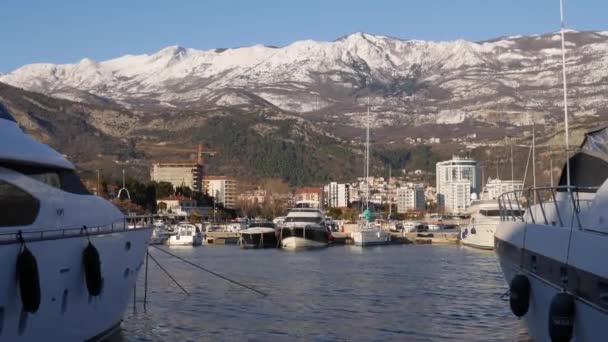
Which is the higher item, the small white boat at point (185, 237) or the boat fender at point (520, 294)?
the small white boat at point (185, 237)

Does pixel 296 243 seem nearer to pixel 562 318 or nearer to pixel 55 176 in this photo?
pixel 55 176

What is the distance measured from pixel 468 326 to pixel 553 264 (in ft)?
36.9

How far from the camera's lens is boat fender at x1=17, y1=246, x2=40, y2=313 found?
1565 centimetres

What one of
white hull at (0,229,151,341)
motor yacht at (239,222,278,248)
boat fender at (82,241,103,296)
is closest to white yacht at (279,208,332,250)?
motor yacht at (239,222,278,248)

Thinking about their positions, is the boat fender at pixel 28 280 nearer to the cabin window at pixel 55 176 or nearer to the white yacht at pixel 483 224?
the cabin window at pixel 55 176

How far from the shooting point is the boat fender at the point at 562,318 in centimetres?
1498

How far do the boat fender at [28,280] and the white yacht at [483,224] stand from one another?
222 ft

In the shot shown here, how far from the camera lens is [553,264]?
1633 cm

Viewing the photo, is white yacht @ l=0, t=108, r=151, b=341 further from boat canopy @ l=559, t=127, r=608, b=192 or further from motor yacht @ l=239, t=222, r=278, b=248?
motor yacht @ l=239, t=222, r=278, b=248

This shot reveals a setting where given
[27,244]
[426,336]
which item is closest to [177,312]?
[426,336]

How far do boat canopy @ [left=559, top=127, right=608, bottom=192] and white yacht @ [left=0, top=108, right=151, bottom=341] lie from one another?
1027 centimetres

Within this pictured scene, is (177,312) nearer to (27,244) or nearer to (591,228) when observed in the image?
(27,244)

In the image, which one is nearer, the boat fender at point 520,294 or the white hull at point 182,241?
the boat fender at point 520,294

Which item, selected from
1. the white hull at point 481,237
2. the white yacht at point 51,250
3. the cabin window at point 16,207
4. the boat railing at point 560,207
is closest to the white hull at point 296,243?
the white hull at point 481,237
